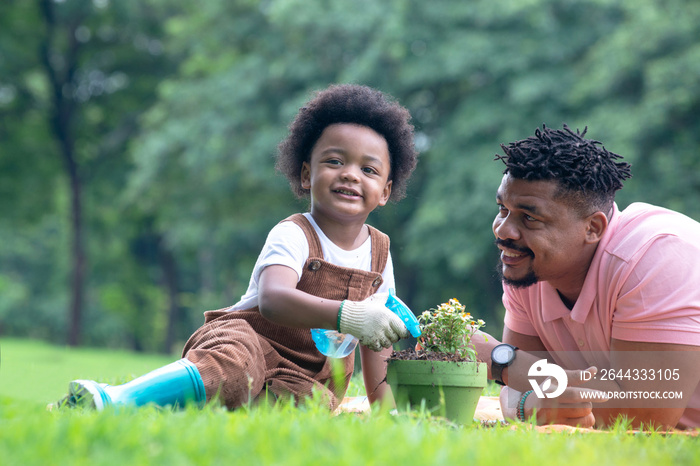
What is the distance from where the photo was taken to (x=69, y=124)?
19.9 m

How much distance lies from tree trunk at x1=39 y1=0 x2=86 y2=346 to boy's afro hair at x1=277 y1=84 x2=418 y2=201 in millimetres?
16581

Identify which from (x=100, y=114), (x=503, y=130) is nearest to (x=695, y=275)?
(x=503, y=130)

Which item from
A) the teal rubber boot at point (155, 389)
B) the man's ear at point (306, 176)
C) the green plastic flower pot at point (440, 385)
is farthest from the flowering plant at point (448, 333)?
the man's ear at point (306, 176)

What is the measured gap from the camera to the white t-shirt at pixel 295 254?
11.6 ft

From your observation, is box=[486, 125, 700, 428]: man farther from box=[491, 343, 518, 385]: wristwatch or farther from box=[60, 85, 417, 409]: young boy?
box=[60, 85, 417, 409]: young boy

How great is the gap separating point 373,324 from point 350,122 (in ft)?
4.47

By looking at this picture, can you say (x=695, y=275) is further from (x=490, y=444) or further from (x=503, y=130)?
(x=503, y=130)

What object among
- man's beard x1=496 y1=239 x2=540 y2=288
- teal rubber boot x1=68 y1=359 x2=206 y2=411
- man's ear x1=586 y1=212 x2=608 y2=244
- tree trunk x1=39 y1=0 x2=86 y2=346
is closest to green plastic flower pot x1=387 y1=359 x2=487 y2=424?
man's beard x1=496 y1=239 x2=540 y2=288

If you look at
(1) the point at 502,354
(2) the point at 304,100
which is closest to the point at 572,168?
(1) the point at 502,354

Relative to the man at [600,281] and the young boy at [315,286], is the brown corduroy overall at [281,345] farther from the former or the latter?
the man at [600,281]

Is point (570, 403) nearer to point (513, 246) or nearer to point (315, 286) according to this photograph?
point (513, 246)

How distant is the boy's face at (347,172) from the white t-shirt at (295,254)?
170mm

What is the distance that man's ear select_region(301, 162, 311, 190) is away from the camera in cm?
411

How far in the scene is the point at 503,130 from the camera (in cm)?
1343
